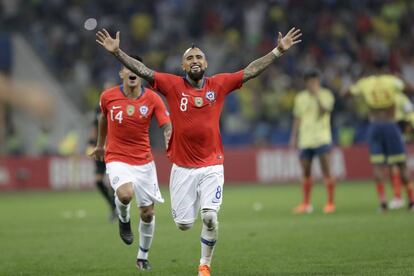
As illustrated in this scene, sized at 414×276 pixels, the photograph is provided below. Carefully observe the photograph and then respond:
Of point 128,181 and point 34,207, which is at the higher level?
point 128,181

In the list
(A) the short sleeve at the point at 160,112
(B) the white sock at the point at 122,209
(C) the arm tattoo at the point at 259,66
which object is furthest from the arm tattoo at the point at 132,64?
(B) the white sock at the point at 122,209

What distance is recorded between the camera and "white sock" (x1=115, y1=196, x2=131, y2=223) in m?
12.1

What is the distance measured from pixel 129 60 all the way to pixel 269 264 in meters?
3.09

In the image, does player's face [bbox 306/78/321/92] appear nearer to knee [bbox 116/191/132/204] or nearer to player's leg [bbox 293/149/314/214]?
player's leg [bbox 293/149/314/214]

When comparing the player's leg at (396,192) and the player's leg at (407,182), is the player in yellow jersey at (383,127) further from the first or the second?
the player's leg at (396,192)

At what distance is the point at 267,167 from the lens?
3161 centimetres

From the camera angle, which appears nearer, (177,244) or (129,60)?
(129,60)

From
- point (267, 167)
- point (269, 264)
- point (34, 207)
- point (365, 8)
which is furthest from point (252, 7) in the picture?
point (269, 264)

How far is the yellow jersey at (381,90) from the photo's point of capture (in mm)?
18625

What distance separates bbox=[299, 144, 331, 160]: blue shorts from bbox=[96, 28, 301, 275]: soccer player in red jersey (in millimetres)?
8802

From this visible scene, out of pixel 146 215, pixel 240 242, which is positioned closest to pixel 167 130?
pixel 146 215

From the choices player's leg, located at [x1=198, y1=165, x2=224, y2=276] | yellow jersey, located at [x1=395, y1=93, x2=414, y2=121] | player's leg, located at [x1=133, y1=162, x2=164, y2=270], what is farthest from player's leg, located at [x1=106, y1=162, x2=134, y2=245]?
yellow jersey, located at [x1=395, y1=93, x2=414, y2=121]

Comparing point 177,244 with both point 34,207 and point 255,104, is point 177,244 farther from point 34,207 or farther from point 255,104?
point 255,104

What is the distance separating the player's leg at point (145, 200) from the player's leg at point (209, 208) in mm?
1429
